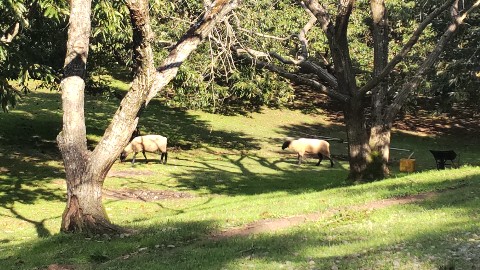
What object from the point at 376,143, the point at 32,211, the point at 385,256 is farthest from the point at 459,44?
the point at 385,256

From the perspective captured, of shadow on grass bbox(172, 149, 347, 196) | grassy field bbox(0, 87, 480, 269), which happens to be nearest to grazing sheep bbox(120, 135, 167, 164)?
grassy field bbox(0, 87, 480, 269)

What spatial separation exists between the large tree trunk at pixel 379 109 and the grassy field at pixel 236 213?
142 centimetres

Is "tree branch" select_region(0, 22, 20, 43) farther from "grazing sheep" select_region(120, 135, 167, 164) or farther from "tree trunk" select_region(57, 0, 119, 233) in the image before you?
"grazing sheep" select_region(120, 135, 167, 164)

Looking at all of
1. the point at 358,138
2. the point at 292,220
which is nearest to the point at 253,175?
the point at 358,138

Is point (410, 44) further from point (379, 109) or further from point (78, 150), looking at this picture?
point (78, 150)

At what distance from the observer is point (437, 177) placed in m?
17.3

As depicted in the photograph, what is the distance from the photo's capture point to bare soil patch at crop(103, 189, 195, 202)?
21859 millimetres

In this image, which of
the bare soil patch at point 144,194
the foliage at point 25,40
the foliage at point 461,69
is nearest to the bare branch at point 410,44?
the bare soil patch at point 144,194

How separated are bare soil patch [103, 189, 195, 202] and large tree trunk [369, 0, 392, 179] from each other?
7154 mm

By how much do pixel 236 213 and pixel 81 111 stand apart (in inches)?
182

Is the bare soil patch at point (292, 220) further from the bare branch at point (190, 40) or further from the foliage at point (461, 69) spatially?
the foliage at point (461, 69)

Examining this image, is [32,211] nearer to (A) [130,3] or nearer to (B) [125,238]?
(B) [125,238]

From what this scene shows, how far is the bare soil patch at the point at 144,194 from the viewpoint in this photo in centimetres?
2186

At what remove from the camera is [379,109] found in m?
20.3
